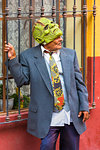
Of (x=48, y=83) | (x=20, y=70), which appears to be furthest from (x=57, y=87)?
(x=20, y=70)

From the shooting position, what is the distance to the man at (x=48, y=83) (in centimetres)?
403

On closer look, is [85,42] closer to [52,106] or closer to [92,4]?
[92,4]

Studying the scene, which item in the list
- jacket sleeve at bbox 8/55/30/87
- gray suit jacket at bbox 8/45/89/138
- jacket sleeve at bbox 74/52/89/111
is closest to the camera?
jacket sleeve at bbox 8/55/30/87

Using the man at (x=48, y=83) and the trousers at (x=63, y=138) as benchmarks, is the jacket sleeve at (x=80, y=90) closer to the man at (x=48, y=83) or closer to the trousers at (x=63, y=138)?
the man at (x=48, y=83)

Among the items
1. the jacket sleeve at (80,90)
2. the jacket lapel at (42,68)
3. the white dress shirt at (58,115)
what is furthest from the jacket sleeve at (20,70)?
the jacket sleeve at (80,90)

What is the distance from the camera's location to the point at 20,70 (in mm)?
4000

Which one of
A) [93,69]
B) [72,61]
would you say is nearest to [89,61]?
[93,69]

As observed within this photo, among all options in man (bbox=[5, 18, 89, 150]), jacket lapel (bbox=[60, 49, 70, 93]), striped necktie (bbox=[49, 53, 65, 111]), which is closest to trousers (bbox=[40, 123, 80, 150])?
man (bbox=[5, 18, 89, 150])

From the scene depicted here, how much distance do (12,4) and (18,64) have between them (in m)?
0.89

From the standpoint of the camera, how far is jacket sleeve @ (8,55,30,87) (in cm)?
395

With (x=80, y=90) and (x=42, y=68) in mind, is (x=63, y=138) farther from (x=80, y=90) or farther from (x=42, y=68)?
(x=42, y=68)

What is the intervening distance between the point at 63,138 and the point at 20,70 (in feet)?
2.87

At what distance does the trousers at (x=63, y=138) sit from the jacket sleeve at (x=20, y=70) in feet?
1.88

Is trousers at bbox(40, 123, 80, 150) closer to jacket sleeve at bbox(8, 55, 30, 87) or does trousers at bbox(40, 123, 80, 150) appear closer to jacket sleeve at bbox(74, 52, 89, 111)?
jacket sleeve at bbox(74, 52, 89, 111)
